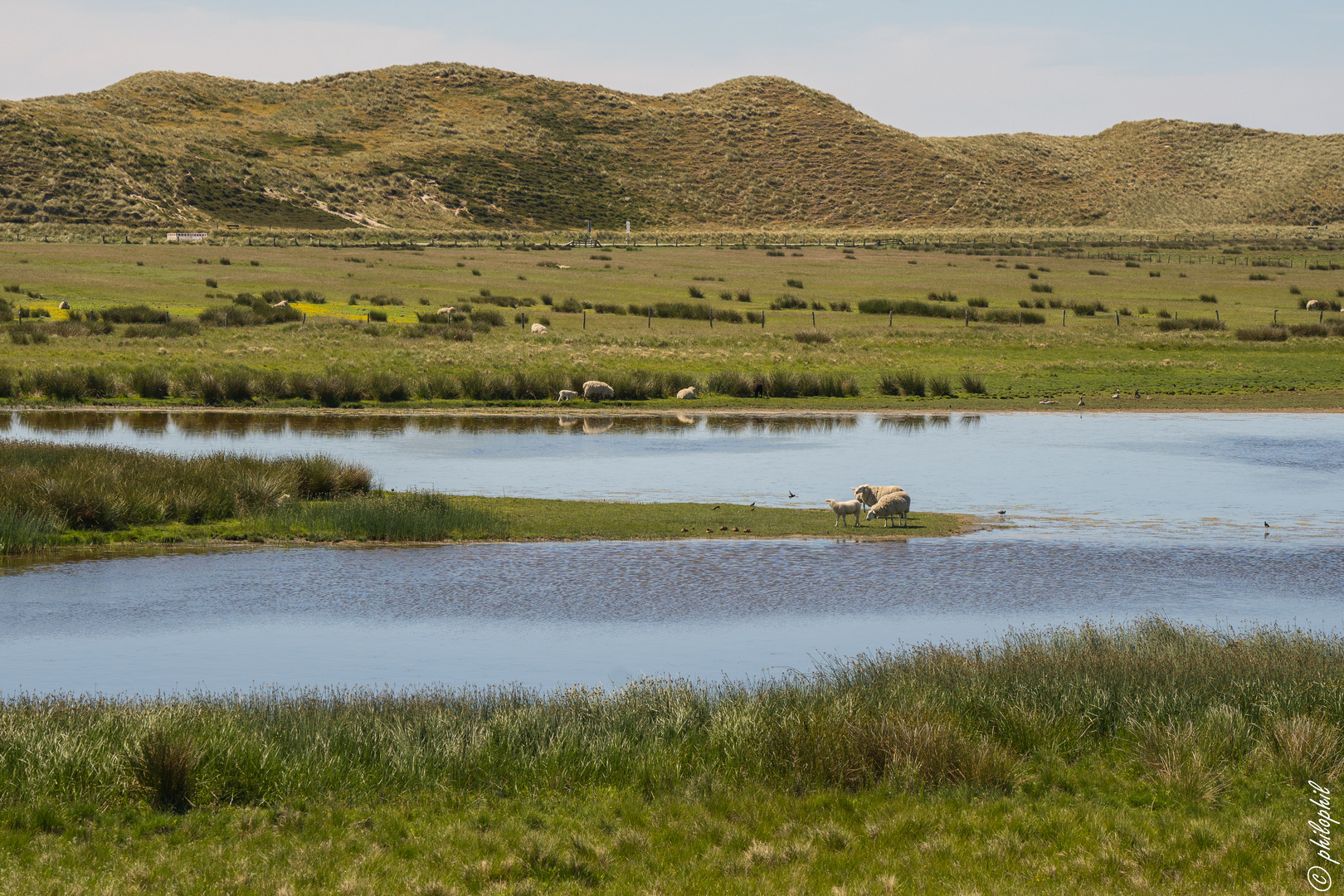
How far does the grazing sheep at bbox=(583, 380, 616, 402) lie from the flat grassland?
57cm

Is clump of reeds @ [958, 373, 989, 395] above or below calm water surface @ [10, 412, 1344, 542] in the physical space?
above

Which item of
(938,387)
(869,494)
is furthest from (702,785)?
(938,387)

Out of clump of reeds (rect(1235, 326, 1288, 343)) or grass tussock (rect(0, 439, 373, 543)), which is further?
clump of reeds (rect(1235, 326, 1288, 343))

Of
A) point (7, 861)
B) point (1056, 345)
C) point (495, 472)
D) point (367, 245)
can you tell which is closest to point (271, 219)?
point (367, 245)

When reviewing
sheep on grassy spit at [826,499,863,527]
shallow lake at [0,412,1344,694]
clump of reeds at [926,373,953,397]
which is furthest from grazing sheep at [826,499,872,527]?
clump of reeds at [926,373,953,397]

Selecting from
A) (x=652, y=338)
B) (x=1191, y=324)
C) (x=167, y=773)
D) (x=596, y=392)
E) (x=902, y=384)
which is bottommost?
(x=596, y=392)

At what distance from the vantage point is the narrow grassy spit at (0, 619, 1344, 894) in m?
7.91

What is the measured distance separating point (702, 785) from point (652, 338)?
136 feet

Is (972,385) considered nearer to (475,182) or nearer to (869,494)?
(869,494)

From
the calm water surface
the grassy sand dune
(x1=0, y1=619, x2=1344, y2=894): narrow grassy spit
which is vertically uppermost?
the grassy sand dune

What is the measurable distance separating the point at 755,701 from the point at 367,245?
10322 centimetres

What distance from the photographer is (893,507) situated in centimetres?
2128

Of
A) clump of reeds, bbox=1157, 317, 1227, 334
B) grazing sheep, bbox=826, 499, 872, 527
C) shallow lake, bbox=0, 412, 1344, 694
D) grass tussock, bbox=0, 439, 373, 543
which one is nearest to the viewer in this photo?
shallow lake, bbox=0, 412, 1344, 694

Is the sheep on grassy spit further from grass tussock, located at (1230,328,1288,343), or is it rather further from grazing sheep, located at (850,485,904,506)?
grass tussock, located at (1230,328,1288,343)
